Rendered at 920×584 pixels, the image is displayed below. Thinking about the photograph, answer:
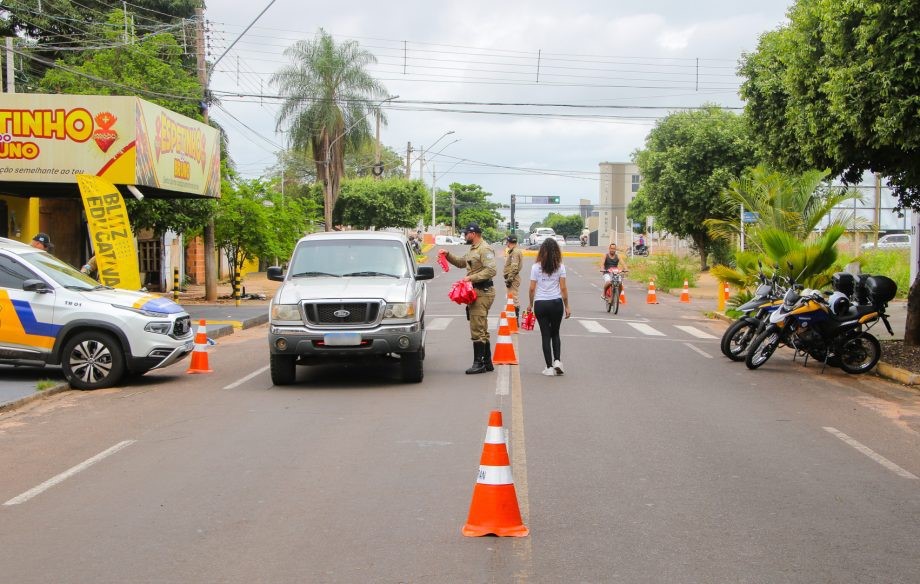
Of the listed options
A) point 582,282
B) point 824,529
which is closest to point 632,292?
point 582,282

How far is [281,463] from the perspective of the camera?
798 centimetres

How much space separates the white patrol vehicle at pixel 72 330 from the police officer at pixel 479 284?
4.02 meters

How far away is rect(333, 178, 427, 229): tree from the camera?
67.2 m

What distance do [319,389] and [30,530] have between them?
236 inches

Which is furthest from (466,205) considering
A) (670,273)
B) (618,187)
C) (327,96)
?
(670,273)

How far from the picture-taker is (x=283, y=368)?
1221cm

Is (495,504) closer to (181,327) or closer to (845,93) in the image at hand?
(181,327)

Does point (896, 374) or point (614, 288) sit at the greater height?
point (614, 288)

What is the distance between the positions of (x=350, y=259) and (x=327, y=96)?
118 feet

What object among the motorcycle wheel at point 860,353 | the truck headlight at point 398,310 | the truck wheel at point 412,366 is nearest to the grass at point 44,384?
the truck headlight at point 398,310

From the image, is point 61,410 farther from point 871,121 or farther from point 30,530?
point 871,121

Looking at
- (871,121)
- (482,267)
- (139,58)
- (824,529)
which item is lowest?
(824,529)

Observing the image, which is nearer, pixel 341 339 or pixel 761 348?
pixel 341 339

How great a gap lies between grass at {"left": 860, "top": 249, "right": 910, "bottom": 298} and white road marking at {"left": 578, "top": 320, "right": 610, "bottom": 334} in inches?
359
